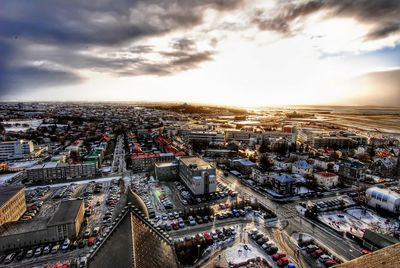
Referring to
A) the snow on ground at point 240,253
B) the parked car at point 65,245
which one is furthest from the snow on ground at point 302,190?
the parked car at point 65,245

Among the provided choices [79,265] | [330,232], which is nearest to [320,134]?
[330,232]

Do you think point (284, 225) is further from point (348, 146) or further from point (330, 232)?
point (348, 146)

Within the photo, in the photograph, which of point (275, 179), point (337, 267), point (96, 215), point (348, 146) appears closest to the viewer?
point (337, 267)

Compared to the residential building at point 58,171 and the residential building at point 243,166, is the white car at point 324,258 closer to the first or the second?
the residential building at point 243,166

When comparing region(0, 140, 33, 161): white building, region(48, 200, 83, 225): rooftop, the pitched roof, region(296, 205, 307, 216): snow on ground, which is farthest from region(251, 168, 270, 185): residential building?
region(0, 140, 33, 161): white building

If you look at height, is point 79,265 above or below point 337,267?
below

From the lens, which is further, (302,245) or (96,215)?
(96,215)

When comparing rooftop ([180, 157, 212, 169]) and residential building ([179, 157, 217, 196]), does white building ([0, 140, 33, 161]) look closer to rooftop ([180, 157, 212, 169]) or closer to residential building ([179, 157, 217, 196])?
rooftop ([180, 157, 212, 169])
